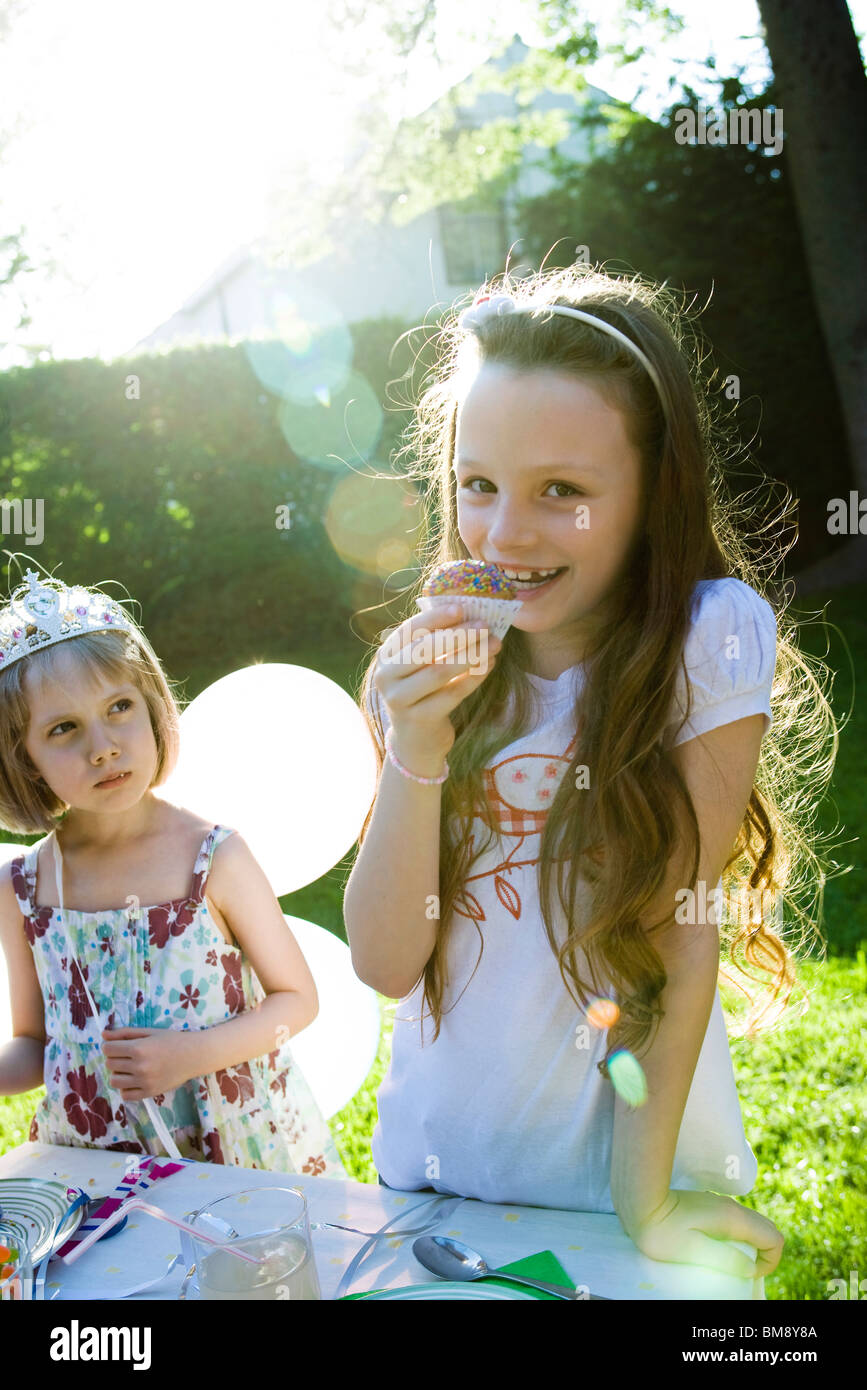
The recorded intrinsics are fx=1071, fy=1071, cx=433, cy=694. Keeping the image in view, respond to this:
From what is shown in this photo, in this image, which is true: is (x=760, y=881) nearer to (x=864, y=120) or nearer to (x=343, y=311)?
(x=864, y=120)

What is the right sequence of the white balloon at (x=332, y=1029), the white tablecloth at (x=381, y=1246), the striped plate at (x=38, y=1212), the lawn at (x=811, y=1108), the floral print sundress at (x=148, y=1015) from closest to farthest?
the white tablecloth at (x=381, y=1246) → the striped plate at (x=38, y=1212) → the floral print sundress at (x=148, y=1015) → the white balloon at (x=332, y=1029) → the lawn at (x=811, y=1108)

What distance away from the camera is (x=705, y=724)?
68.8 inches

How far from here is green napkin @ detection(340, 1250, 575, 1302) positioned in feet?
4.89

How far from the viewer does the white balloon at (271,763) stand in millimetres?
2775

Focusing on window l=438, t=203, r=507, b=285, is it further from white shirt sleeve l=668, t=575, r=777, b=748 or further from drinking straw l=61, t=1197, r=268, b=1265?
drinking straw l=61, t=1197, r=268, b=1265

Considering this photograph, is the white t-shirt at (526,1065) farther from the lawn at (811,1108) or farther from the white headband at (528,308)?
the lawn at (811,1108)

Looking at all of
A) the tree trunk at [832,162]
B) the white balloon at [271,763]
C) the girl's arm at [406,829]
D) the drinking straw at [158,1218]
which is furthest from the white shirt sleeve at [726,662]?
the tree trunk at [832,162]

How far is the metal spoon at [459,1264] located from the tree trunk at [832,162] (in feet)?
34.6

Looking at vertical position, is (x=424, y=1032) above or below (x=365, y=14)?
below

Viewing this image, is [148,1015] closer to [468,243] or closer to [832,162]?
[832,162]

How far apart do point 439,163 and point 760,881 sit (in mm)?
16050

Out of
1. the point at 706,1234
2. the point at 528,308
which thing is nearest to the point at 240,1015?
the point at 706,1234

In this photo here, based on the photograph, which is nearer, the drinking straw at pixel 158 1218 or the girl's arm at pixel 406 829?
the drinking straw at pixel 158 1218

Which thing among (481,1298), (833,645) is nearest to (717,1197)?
(481,1298)
